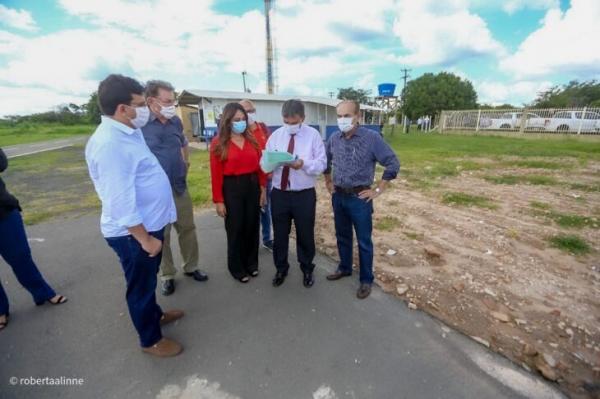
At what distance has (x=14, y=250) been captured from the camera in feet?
8.34

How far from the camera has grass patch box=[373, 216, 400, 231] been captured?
446cm

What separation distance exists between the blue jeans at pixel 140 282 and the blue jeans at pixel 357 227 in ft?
5.28

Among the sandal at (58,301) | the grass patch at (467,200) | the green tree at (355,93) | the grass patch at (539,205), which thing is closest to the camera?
the sandal at (58,301)

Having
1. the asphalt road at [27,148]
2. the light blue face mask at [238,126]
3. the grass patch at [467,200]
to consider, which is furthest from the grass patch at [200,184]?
the asphalt road at [27,148]

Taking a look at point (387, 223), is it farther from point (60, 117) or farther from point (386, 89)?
point (60, 117)

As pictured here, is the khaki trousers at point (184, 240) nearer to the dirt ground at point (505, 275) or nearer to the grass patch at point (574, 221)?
the dirt ground at point (505, 275)

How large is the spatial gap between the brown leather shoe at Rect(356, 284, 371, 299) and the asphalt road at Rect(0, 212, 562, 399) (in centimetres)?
6

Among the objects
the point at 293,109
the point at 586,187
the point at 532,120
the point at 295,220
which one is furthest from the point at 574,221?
the point at 532,120

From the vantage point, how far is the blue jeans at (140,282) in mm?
1877

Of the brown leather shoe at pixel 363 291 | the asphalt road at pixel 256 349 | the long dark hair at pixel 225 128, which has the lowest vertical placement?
the asphalt road at pixel 256 349

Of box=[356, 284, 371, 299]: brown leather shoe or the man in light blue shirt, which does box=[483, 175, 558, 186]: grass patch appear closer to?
box=[356, 284, 371, 299]: brown leather shoe

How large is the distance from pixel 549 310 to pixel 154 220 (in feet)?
11.1

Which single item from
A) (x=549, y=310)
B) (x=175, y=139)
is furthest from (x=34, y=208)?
(x=549, y=310)

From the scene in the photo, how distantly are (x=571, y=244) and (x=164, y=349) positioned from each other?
190 inches
